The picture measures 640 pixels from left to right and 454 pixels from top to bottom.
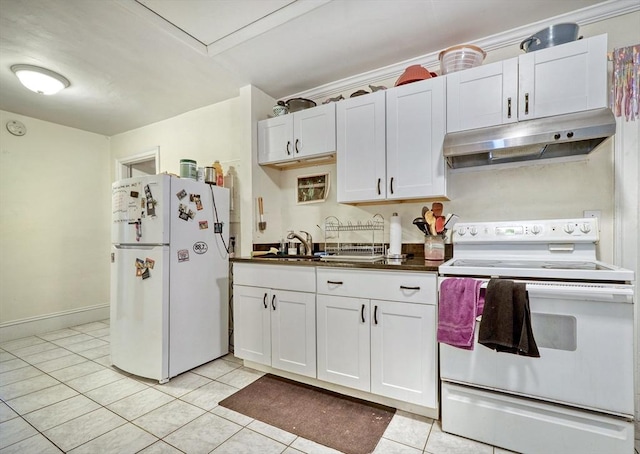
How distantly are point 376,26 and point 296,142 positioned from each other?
1.03 metres

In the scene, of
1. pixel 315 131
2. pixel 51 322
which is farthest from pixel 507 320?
pixel 51 322

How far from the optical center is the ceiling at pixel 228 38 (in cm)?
184

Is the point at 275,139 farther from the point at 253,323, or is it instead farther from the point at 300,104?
the point at 253,323

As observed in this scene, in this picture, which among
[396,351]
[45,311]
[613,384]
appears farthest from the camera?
[45,311]

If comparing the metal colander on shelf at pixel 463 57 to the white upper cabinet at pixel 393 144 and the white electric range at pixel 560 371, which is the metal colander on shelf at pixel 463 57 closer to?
the white upper cabinet at pixel 393 144

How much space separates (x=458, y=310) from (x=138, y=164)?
4.48m

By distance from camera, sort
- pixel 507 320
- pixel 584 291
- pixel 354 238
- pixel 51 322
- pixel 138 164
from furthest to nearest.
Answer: pixel 138 164, pixel 51 322, pixel 354 238, pixel 507 320, pixel 584 291

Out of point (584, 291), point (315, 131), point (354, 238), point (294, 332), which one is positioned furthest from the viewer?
point (354, 238)

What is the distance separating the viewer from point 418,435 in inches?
63.9

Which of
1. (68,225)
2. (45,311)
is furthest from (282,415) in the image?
(68,225)

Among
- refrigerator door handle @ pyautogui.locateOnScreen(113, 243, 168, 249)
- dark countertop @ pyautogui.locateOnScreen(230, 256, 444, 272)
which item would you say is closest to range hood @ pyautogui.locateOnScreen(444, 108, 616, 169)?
dark countertop @ pyautogui.locateOnScreen(230, 256, 444, 272)

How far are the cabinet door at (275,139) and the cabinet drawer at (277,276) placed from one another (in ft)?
3.33

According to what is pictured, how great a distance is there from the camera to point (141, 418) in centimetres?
181

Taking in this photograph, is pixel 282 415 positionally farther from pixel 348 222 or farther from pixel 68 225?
pixel 68 225
